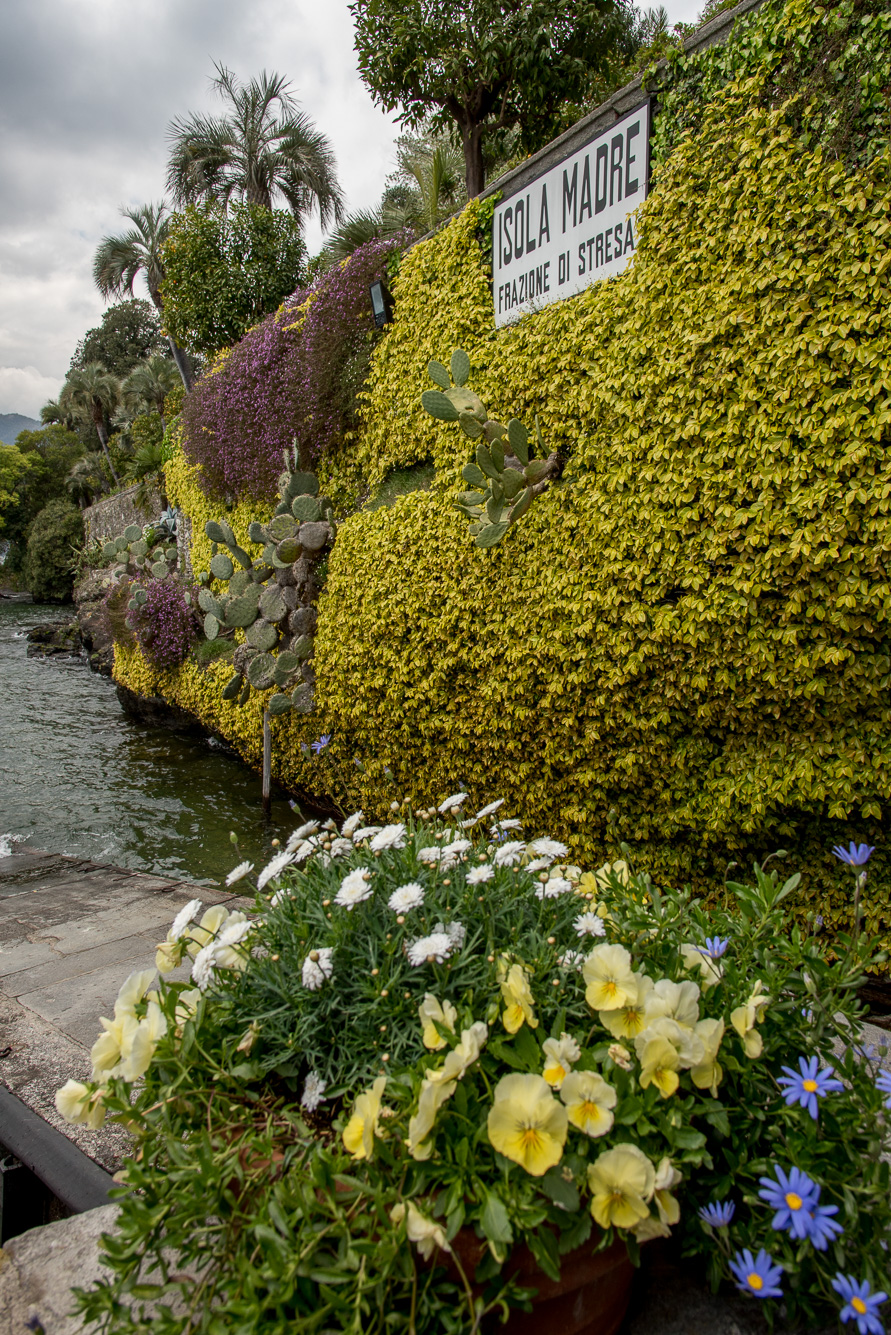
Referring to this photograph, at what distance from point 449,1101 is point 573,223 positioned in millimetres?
4013

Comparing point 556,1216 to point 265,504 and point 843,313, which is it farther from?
point 265,504

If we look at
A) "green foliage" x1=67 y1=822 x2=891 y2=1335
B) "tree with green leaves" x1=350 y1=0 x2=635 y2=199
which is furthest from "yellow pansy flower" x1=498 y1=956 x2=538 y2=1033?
"tree with green leaves" x1=350 y1=0 x2=635 y2=199

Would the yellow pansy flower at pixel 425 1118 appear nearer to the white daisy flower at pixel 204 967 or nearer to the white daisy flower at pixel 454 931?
the white daisy flower at pixel 454 931

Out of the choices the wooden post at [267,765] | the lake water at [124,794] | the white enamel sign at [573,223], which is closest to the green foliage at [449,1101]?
the white enamel sign at [573,223]

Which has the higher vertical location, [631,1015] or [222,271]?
[222,271]

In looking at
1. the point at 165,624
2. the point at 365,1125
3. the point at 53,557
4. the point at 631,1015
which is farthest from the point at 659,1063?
the point at 53,557

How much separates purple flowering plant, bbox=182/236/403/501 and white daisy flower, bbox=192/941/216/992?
5.00m

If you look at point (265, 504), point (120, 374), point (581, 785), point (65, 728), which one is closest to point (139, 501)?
point (65, 728)

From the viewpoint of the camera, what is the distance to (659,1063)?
102 cm

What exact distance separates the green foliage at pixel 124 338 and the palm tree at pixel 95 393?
3.09ft

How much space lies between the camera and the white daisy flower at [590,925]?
1.25 m

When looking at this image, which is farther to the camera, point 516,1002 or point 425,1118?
point 516,1002

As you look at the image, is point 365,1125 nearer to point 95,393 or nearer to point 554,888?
point 554,888

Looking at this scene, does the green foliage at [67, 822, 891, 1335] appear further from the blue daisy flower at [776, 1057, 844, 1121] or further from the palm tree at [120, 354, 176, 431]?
the palm tree at [120, 354, 176, 431]
